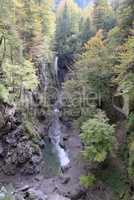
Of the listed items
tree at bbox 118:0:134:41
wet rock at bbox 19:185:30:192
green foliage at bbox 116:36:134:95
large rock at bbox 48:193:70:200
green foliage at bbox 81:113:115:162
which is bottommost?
large rock at bbox 48:193:70:200

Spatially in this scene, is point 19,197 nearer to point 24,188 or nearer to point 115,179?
point 24,188

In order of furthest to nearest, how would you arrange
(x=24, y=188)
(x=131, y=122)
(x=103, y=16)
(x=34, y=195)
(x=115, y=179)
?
(x=103, y=16) → (x=115, y=179) → (x=24, y=188) → (x=131, y=122) → (x=34, y=195)

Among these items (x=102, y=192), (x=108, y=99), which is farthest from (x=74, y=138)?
(x=102, y=192)

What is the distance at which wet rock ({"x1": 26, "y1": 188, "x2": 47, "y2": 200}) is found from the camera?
2041cm

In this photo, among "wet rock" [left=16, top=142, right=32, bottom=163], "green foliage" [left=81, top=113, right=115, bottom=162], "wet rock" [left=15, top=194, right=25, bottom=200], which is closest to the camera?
"wet rock" [left=15, top=194, right=25, bottom=200]

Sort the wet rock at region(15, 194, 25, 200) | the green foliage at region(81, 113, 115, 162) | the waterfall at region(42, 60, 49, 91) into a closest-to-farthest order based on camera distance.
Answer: the wet rock at region(15, 194, 25, 200) < the green foliage at region(81, 113, 115, 162) < the waterfall at region(42, 60, 49, 91)

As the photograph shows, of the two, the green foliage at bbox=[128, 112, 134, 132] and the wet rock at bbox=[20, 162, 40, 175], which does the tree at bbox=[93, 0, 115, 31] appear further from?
the wet rock at bbox=[20, 162, 40, 175]

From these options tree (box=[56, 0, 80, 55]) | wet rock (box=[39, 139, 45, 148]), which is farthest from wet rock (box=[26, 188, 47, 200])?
tree (box=[56, 0, 80, 55])

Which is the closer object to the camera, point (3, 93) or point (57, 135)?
point (3, 93)

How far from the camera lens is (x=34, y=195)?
2064 centimetres

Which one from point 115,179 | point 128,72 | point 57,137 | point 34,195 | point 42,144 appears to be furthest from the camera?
point 57,137

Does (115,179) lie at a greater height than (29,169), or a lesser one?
greater

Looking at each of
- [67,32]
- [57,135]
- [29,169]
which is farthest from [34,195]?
[67,32]

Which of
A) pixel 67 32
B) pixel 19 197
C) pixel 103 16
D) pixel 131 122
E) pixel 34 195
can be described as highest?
pixel 103 16
